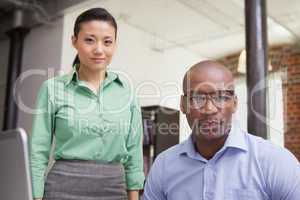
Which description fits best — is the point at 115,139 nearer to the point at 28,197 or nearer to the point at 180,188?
the point at 180,188

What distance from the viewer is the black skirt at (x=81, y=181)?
4.12 ft

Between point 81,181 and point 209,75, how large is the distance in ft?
1.78

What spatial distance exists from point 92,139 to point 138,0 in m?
3.34

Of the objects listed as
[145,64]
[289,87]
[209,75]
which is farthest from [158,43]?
[209,75]

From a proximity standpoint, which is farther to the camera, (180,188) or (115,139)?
(115,139)

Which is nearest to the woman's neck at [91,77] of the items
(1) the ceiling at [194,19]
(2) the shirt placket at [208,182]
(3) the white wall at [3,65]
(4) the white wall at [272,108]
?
(2) the shirt placket at [208,182]

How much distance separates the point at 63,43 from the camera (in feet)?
13.7

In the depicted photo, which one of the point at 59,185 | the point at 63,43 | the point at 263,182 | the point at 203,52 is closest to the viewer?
the point at 263,182

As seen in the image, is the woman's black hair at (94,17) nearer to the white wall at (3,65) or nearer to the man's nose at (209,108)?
the man's nose at (209,108)

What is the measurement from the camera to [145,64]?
16.7ft

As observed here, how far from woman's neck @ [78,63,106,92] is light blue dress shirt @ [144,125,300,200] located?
0.36 metres

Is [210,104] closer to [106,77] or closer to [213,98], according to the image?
[213,98]

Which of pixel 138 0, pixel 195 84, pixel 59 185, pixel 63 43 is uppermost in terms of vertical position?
pixel 138 0

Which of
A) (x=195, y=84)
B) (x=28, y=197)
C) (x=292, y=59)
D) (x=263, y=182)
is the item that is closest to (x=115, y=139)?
(x=195, y=84)
